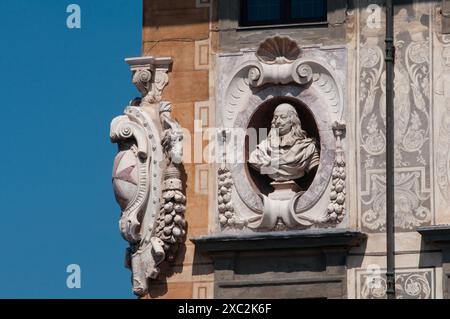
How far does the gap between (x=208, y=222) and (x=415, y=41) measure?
344cm

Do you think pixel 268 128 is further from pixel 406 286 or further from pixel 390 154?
pixel 406 286

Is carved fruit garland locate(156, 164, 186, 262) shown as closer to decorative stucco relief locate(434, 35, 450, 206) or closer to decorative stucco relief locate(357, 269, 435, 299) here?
decorative stucco relief locate(357, 269, 435, 299)

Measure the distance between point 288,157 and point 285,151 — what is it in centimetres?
9

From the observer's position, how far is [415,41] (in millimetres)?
55250

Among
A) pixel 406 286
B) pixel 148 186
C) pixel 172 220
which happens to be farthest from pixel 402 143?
pixel 148 186

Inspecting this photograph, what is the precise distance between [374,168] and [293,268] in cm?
160

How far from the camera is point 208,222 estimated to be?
55.6 metres

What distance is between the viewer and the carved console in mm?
55562

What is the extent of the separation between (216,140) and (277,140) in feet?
2.79

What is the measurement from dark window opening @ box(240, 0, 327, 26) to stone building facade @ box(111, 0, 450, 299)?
0.18 feet

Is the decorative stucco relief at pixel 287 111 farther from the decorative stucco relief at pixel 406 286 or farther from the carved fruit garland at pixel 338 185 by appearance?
the decorative stucco relief at pixel 406 286

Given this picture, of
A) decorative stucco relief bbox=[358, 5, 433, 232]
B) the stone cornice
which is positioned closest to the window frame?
decorative stucco relief bbox=[358, 5, 433, 232]
